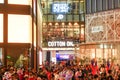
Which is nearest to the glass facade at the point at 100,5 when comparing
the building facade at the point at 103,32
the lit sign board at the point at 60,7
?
the building facade at the point at 103,32

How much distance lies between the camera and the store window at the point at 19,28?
29.8m

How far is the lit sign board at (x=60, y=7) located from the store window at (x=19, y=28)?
4214cm

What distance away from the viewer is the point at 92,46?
47344 mm

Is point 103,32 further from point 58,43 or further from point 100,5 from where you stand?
point 58,43

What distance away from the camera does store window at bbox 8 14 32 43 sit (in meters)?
29.8

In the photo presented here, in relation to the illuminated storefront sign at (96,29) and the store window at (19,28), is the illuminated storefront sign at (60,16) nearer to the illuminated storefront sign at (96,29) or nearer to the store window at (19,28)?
the illuminated storefront sign at (96,29)

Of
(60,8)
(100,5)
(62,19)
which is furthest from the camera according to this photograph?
(62,19)

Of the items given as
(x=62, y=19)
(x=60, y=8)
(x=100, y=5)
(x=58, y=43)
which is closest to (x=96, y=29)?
(x=100, y=5)

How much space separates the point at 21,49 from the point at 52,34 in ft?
140

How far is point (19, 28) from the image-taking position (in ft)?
98.1

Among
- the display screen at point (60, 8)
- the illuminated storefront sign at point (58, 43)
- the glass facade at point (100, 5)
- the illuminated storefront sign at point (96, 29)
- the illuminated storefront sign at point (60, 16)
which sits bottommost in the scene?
the illuminated storefront sign at point (58, 43)

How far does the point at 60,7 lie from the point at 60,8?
267 mm

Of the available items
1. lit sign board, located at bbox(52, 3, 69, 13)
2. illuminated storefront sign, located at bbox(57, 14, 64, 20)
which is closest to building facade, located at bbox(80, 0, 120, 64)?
lit sign board, located at bbox(52, 3, 69, 13)

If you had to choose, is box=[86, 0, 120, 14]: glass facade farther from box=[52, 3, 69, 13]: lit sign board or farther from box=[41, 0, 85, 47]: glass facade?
box=[41, 0, 85, 47]: glass facade
